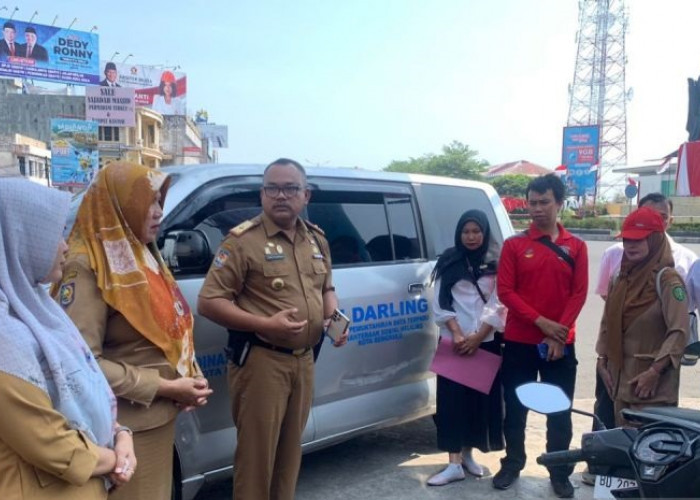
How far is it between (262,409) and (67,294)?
109 centimetres

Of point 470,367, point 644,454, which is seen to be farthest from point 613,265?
point 644,454

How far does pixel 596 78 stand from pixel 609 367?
80609 mm

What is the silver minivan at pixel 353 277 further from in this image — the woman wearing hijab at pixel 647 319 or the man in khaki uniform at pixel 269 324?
the woman wearing hijab at pixel 647 319

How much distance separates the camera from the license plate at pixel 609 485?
158 centimetres

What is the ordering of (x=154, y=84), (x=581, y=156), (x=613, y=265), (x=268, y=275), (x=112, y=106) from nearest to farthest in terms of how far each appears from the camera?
(x=268, y=275) → (x=613, y=265) → (x=112, y=106) → (x=581, y=156) → (x=154, y=84)

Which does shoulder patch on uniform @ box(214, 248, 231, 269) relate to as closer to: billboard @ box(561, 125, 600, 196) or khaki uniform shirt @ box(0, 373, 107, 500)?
khaki uniform shirt @ box(0, 373, 107, 500)

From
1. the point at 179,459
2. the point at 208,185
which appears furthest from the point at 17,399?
the point at 208,185

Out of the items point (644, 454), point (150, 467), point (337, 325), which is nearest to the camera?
point (644, 454)

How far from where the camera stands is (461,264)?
390 centimetres

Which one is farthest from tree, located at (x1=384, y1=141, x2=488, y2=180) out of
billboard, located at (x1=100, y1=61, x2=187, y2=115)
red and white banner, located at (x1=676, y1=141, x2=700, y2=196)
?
red and white banner, located at (x1=676, y1=141, x2=700, y2=196)

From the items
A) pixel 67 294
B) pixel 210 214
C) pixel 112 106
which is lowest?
pixel 67 294

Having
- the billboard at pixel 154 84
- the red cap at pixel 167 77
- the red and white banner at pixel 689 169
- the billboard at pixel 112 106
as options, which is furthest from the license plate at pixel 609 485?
the red cap at pixel 167 77

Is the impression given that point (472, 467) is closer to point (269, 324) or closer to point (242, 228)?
point (269, 324)

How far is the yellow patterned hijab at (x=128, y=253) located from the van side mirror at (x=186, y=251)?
0.63 meters
